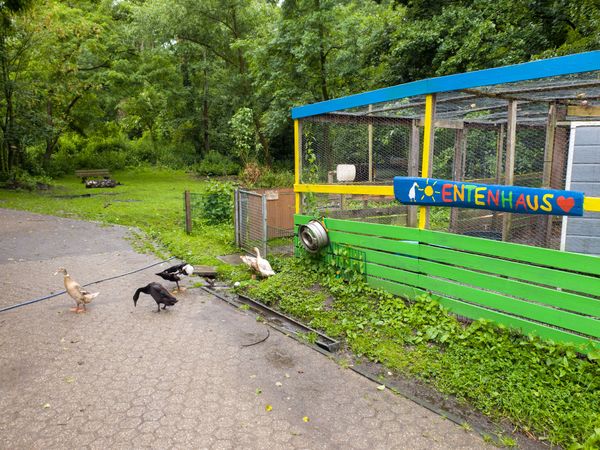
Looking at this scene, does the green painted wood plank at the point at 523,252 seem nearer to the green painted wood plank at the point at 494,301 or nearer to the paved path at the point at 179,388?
the green painted wood plank at the point at 494,301

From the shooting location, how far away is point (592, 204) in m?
3.65

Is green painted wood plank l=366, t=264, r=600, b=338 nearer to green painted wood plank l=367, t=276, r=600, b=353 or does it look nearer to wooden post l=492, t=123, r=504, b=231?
green painted wood plank l=367, t=276, r=600, b=353

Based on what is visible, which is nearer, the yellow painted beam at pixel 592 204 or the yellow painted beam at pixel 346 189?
the yellow painted beam at pixel 592 204

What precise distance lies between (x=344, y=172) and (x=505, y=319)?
14.6ft

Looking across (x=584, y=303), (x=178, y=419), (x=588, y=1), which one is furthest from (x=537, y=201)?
(x=588, y=1)

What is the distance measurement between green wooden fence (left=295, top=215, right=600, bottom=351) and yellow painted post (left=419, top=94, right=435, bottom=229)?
9.1 inches

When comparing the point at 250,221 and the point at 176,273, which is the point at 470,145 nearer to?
the point at 250,221

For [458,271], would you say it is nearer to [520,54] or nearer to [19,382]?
[19,382]

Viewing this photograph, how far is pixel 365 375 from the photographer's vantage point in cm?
411

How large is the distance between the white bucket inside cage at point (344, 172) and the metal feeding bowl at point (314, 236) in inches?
74.4

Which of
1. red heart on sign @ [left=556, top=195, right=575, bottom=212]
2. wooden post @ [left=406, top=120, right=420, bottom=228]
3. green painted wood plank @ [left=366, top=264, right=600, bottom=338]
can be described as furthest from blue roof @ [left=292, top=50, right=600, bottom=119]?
green painted wood plank @ [left=366, top=264, right=600, bottom=338]

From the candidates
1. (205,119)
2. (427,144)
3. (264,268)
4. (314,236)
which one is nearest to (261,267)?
(264,268)

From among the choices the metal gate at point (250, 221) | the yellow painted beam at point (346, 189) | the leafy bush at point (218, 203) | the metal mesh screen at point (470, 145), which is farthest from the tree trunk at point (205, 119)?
the yellow painted beam at point (346, 189)

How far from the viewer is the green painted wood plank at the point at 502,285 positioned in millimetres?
3676
